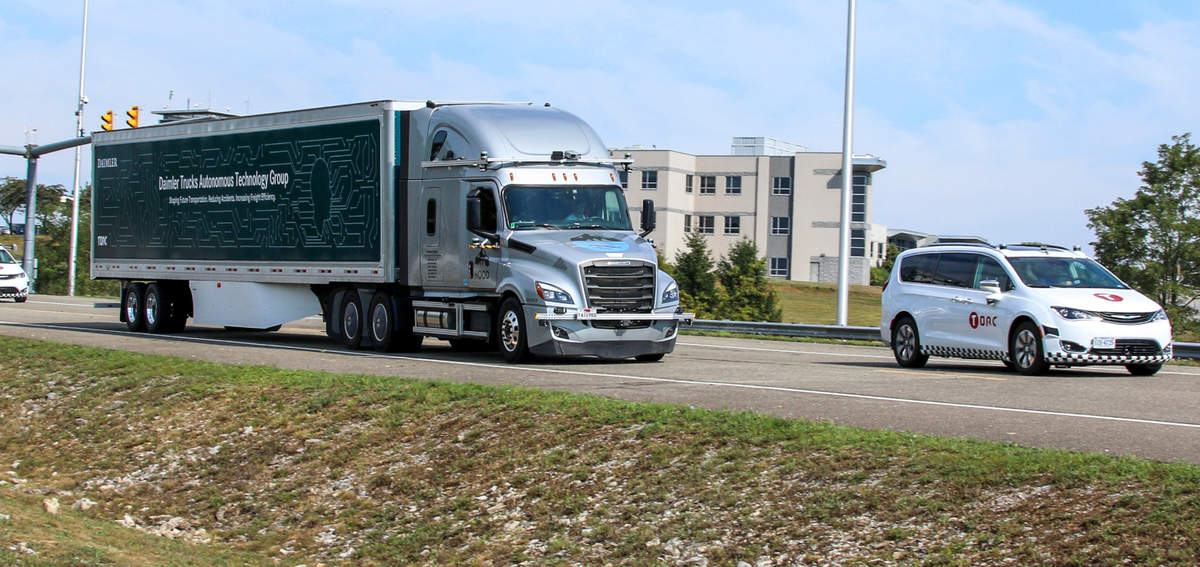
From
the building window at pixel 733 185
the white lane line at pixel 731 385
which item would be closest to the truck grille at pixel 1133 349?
the white lane line at pixel 731 385

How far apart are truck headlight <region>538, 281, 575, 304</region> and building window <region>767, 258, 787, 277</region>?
86.7m

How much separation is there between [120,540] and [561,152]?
11244 millimetres

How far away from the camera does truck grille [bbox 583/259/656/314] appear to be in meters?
19.2

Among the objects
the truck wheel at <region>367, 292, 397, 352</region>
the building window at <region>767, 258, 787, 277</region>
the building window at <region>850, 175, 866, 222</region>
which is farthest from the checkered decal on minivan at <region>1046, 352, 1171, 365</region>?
the building window at <region>767, 258, 787, 277</region>

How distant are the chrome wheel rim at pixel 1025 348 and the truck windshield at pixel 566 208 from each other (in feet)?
19.2

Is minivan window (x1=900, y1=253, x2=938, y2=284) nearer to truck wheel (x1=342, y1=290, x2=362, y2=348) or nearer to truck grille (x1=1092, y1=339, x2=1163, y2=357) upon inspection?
truck grille (x1=1092, y1=339, x2=1163, y2=357)

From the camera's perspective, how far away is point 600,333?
19.4 metres

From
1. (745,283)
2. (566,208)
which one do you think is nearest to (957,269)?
(566,208)

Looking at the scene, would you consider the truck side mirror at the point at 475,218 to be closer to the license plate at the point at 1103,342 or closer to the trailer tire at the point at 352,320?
the trailer tire at the point at 352,320

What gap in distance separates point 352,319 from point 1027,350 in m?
11.1

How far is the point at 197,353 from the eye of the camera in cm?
2102

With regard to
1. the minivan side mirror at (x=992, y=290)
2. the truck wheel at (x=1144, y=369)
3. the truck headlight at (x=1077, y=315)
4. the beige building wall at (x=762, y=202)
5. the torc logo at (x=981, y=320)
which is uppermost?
the beige building wall at (x=762, y=202)

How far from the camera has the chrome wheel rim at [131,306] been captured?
2830 cm

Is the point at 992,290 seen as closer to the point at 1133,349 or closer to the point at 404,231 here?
the point at 1133,349
